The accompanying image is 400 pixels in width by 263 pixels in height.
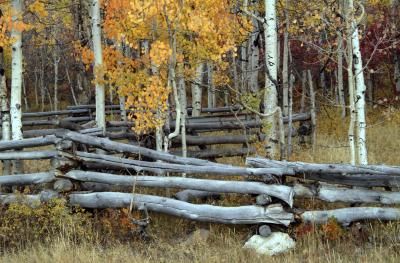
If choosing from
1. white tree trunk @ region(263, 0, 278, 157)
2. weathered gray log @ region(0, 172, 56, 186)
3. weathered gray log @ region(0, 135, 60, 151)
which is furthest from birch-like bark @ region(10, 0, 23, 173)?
white tree trunk @ region(263, 0, 278, 157)

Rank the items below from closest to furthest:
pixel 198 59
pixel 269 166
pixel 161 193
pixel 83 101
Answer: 1. pixel 269 166
2. pixel 161 193
3. pixel 198 59
4. pixel 83 101

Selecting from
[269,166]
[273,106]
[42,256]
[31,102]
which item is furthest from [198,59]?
[31,102]

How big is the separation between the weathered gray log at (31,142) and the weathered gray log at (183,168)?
1.52ft

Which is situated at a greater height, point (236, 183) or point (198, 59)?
point (198, 59)

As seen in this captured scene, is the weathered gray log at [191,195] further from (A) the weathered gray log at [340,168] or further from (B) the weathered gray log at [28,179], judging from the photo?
(B) the weathered gray log at [28,179]

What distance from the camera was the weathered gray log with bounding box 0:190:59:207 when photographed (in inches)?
269

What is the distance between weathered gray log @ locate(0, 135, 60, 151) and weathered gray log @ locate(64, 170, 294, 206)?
0.65 m

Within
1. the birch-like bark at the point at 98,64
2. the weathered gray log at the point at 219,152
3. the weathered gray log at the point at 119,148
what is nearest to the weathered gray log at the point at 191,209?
the weathered gray log at the point at 119,148

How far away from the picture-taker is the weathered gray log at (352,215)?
604 cm

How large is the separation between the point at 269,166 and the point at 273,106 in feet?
7.97

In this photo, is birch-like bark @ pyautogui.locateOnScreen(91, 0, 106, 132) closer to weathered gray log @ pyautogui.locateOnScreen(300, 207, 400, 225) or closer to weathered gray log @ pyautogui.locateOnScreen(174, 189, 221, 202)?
weathered gray log @ pyautogui.locateOnScreen(174, 189, 221, 202)

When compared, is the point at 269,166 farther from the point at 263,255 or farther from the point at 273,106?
the point at 273,106

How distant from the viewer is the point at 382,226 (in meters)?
6.06

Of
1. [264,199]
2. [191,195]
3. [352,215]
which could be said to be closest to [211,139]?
[191,195]
